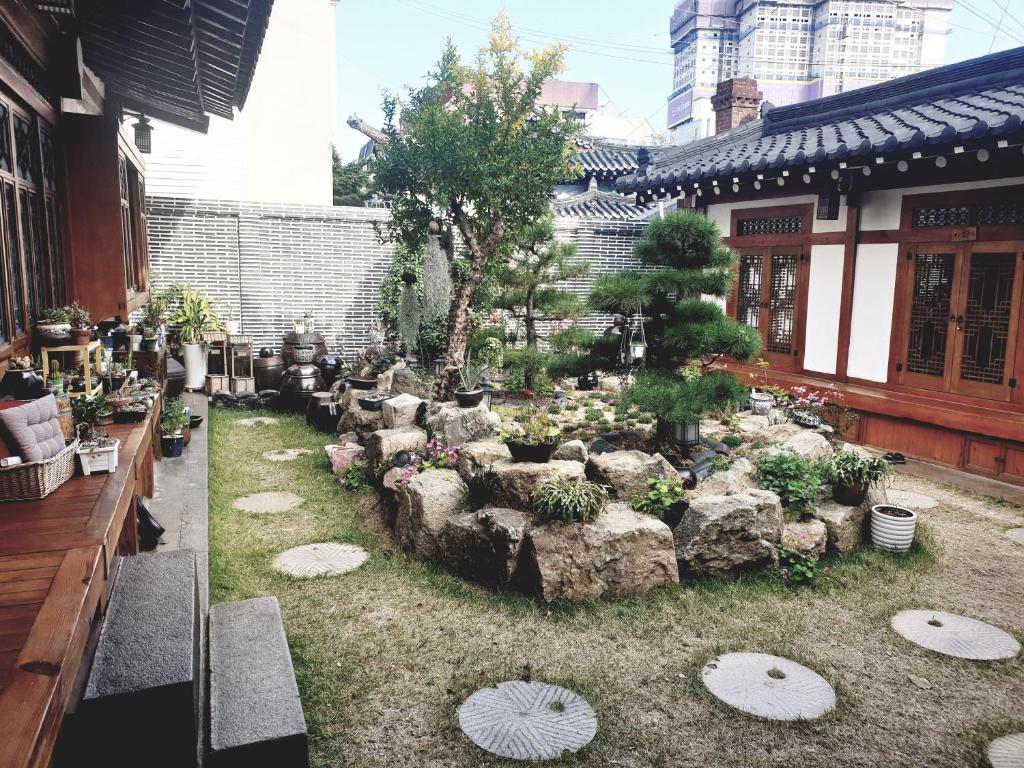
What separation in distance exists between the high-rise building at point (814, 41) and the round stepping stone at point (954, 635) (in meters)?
50.9

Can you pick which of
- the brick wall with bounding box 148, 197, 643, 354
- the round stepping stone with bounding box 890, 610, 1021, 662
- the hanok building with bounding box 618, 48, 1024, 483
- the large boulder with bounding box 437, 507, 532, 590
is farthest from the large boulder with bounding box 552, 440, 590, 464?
the brick wall with bounding box 148, 197, 643, 354

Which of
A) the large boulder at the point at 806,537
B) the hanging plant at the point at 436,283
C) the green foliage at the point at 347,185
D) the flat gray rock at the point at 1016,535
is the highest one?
the green foliage at the point at 347,185

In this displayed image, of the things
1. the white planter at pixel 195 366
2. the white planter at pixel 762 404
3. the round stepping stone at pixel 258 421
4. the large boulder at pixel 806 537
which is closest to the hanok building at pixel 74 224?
the white planter at pixel 195 366

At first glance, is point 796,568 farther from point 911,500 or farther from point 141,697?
point 141,697

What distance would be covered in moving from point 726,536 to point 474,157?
16.9ft

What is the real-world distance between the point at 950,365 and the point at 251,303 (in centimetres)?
1007

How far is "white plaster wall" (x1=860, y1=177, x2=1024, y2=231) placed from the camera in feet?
26.9

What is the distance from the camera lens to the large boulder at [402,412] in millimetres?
8078

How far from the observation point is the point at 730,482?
19.9 ft

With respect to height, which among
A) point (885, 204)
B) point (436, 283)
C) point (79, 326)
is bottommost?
point (79, 326)

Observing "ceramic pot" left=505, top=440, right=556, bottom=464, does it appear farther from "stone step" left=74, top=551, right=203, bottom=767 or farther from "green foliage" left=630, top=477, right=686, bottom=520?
"stone step" left=74, top=551, right=203, bottom=767

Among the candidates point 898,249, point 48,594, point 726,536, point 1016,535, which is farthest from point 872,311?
point 48,594

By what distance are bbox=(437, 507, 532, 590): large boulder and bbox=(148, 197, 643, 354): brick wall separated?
24.9ft

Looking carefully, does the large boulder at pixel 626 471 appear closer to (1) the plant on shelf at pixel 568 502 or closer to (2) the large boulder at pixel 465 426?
(1) the plant on shelf at pixel 568 502
